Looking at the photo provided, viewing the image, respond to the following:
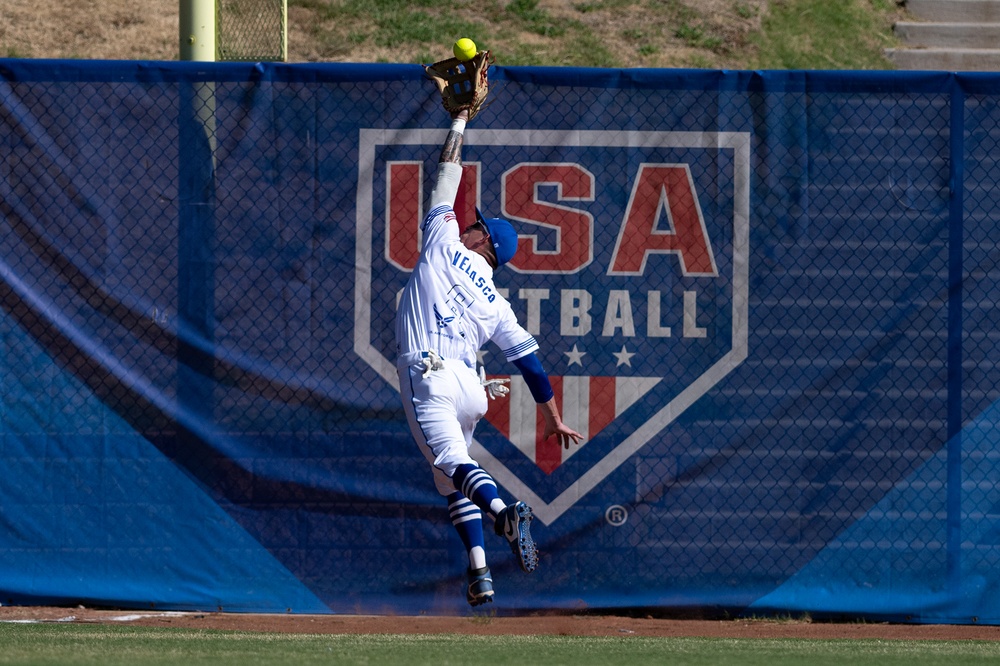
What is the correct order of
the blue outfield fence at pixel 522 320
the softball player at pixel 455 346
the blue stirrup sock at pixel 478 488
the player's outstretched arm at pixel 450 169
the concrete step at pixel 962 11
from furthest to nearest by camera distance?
the concrete step at pixel 962 11
the blue outfield fence at pixel 522 320
the player's outstretched arm at pixel 450 169
the softball player at pixel 455 346
the blue stirrup sock at pixel 478 488

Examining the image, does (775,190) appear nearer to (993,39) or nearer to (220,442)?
(220,442)

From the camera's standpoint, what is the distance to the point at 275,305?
621cm

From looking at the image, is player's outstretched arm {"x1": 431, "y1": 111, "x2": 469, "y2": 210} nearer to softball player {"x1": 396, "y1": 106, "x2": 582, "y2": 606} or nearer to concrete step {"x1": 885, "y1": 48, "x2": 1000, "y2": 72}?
softball player {"x1": 396, "y1": 106, "x2": 582, "y2": 606}

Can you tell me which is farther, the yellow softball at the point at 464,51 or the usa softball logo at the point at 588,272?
the usa softball logo at the point at 588,272

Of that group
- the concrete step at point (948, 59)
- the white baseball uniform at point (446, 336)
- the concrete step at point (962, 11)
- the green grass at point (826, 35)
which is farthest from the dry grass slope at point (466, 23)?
the white baseball uniform at point (446, 336)

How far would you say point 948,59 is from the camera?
452 inches

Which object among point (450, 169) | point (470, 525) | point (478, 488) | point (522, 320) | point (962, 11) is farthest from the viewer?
point (962, 11)

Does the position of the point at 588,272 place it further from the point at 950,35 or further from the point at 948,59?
the point at 950,35

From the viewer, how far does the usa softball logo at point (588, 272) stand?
6164 millimetres

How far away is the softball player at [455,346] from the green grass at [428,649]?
0.48 meters

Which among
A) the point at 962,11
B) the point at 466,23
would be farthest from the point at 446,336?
Answer: the point at 962,11

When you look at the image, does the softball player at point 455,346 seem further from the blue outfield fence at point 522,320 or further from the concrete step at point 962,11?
the concrete step at point 962,11

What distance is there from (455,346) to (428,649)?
4.30 ft

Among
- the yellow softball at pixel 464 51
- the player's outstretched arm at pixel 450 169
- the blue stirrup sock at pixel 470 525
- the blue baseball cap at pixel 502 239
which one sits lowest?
the blue stirrup sock at pixel 470 525
